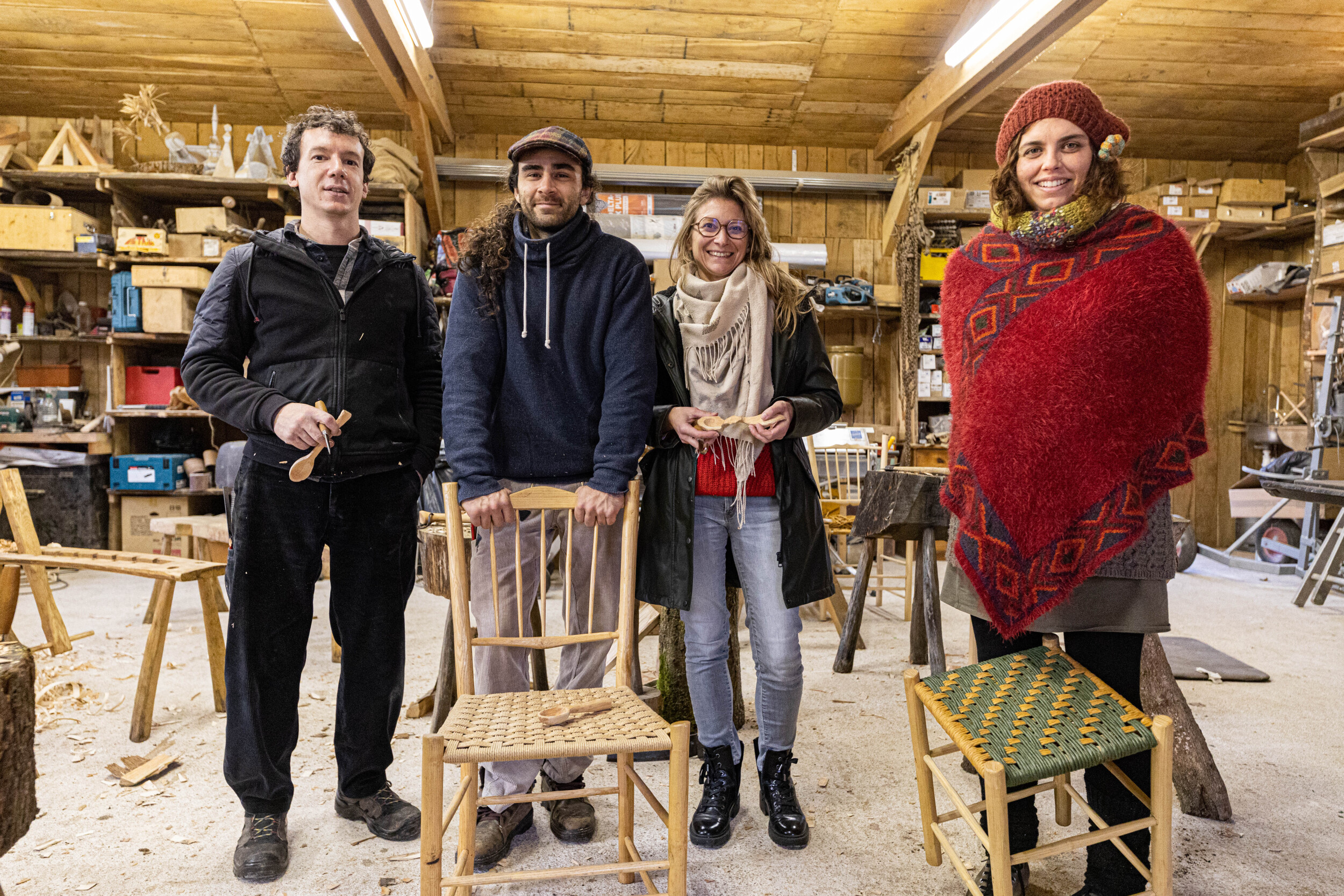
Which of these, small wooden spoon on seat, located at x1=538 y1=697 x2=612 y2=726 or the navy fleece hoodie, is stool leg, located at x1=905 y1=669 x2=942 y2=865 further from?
the navy fleece hoodie

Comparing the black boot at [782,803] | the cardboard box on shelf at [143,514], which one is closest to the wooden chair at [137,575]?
the black boot at [782,803]

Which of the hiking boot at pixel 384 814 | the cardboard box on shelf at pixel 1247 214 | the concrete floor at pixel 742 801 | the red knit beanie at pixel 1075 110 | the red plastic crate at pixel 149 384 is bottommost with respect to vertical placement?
the concrete floor at pixel 742 801

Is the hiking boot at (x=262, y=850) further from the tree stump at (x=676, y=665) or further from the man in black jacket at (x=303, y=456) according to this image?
the tree stump at (x=676, y=665)

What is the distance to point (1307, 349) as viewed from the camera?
5.56 metres

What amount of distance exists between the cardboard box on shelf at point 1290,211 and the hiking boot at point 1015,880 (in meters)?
6.17

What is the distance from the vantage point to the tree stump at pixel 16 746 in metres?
1.19

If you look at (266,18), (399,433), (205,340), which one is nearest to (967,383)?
(399,433)

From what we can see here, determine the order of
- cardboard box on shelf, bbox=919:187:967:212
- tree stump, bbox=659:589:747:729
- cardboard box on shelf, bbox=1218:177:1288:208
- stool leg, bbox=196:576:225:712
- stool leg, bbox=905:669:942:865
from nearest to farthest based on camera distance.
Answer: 1. stool leg, bbox=905:669:942:865
2. tree stump, bbox=659:589:747:729
3. stool leg, bbox=196:576:225:712
4. cardboard box on shelf, bbox=919:187:967:212
5. cardboard box on shelf, bbox=1218:177:1288:208

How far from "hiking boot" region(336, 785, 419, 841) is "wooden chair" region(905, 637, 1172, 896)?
1.19 metres

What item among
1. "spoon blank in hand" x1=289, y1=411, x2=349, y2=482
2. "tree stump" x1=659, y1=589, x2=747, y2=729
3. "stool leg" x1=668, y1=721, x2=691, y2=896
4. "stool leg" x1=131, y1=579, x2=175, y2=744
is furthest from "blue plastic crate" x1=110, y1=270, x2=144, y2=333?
"stool leg" x1=668, y1=721, x2=691, y2=896

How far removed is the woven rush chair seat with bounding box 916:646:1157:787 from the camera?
1295 millimetres

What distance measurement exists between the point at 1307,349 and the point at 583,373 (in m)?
5.96

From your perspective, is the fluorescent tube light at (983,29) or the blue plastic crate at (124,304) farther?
the blue plastic crate at (124,304)

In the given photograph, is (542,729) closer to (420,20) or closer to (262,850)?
(262,850)
